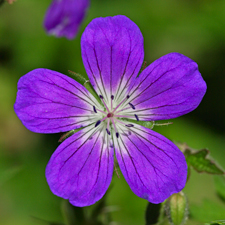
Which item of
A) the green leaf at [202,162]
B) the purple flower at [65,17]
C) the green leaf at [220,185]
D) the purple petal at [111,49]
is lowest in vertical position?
the green leaf at [220,185]

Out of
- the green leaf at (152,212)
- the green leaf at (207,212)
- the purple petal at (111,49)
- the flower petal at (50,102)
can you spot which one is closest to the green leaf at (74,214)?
the green leaf at (152,212)

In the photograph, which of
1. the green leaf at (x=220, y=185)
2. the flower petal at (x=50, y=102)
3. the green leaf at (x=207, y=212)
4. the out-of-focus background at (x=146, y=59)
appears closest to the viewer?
the flower petal at (x=50, y=102)

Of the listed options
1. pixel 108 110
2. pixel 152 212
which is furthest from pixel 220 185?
pixel 108 110

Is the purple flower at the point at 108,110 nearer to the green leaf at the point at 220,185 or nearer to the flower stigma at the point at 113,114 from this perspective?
the flower stigma at the point at 113,114

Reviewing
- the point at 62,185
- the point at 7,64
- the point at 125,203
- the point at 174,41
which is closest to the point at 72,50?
the point at 7,64

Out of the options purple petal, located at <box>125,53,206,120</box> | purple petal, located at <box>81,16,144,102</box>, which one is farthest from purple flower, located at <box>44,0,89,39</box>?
purple petal, located at <box>125,53,206,120</box>

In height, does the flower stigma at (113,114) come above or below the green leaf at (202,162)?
above

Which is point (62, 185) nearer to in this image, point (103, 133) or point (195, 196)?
point (103, 133)
